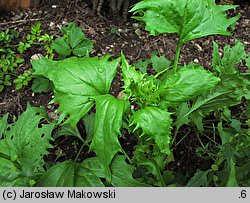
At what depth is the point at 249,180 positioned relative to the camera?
150 cm

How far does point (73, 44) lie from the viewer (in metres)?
2.22

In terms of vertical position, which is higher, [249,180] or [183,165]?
[249,180]

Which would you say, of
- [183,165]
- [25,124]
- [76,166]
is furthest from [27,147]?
[183,165]

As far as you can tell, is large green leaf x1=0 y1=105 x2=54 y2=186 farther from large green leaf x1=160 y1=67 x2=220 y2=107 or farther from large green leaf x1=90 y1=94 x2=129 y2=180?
large green leaf x1=160 y1=67 x2=220 y2=107

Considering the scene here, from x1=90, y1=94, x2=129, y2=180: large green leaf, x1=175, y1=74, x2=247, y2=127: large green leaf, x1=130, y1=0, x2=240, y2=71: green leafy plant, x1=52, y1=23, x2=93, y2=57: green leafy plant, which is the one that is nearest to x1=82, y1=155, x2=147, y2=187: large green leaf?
x1=90, y1=94, x2=129, y2=180: large green leaf

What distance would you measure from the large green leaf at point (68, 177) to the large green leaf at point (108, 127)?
0.27 m

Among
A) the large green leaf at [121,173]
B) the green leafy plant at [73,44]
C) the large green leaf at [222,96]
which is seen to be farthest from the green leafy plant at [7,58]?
the large green leaf at [222,96]

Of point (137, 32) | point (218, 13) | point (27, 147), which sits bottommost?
point (27, 147)

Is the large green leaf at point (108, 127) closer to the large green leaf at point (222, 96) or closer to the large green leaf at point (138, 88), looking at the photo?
the large green leaf at point (138, 88)

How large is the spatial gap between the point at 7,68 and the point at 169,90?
124 cm

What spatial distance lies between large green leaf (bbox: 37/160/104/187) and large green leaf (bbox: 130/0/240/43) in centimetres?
67

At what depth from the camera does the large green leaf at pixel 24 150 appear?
153cm
